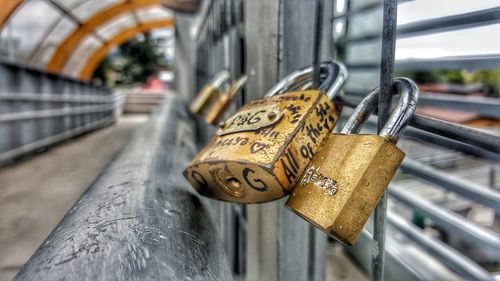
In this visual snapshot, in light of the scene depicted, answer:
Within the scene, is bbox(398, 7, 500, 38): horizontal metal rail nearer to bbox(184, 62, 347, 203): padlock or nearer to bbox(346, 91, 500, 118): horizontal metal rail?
bbox(346, 91, 500, 118): horizontal metal rail

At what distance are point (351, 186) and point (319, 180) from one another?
5 centimetres

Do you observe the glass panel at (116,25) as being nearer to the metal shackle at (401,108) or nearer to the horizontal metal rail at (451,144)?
the horizontal metal rail at (451,144)

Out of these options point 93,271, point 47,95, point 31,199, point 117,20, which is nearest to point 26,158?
point 47,95

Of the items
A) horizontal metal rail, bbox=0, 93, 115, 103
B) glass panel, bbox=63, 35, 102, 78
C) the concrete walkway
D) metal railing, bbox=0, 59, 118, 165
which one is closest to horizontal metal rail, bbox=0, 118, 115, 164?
metal railing, bbox=0, 59, 118, 165

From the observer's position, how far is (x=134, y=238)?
392 mm

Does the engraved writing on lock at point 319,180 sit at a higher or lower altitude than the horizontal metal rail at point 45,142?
higher

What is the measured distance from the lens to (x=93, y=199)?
52cm

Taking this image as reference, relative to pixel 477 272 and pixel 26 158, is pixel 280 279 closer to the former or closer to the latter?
pixel 477 272

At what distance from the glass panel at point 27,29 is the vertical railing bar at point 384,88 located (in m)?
7.18

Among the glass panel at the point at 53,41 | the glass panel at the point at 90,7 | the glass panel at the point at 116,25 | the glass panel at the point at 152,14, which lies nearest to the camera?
the glass panel at the point at 90,7

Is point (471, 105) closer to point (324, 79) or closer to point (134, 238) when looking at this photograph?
point (324, 79)

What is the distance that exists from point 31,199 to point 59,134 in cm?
385

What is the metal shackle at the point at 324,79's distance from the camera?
56 centimetres

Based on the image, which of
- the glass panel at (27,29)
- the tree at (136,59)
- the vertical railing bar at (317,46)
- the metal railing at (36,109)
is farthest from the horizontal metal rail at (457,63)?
the tree at (136,59)
